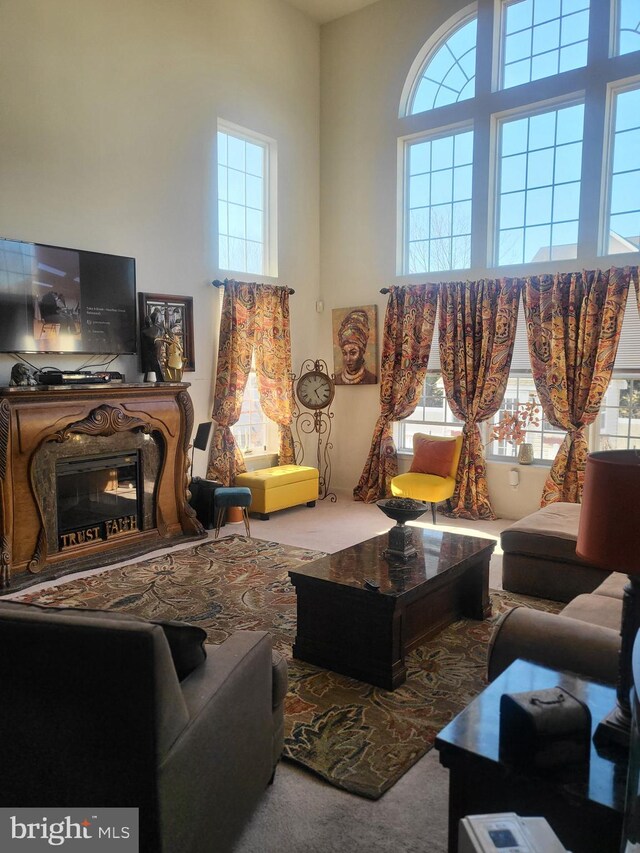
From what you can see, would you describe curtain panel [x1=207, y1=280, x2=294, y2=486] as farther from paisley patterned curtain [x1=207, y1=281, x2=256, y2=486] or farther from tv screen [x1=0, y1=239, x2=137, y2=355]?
tv screen [x1=0, y1=239, x2=137, y2=355]

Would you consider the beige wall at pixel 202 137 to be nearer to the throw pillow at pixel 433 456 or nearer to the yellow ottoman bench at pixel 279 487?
the yellow ottoman bench at pixel 279 487

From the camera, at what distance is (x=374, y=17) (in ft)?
24.0

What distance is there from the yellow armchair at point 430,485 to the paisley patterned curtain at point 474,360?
31 centimetres

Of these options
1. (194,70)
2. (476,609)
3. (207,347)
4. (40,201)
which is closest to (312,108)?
(194,70)

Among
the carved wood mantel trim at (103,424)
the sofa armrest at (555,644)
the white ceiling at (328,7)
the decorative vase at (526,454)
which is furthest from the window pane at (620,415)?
the white ceiling at (328,7)

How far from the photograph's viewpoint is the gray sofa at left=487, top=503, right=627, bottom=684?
2.26m

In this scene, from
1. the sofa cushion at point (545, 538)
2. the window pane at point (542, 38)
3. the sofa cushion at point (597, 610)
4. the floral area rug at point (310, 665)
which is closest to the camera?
the floral area rug at point (310, 665)

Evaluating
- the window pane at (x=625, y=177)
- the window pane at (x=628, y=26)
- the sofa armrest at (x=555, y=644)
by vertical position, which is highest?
the window pane at (x=628, y=26)

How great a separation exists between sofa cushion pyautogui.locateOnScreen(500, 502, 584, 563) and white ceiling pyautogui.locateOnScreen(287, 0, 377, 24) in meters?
6.27

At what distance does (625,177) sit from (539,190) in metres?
0.80

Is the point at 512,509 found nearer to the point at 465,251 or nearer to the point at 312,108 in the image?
the point at 465,251

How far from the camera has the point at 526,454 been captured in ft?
21.2

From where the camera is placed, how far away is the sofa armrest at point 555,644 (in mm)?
2211

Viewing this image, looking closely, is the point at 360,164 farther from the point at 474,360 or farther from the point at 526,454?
the point at 526,454
